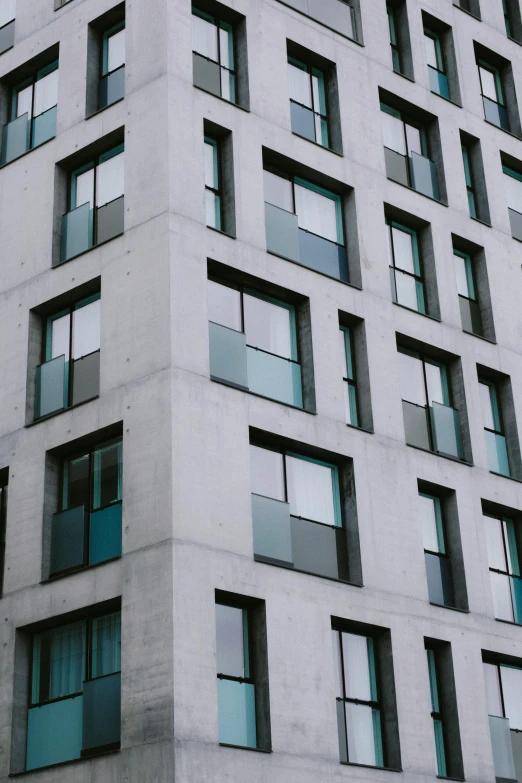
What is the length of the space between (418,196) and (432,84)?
4725 mm

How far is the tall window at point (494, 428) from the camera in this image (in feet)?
109

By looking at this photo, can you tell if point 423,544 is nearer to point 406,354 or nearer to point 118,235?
point 406,354

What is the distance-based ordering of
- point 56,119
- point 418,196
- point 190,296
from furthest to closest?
point 418,196 < point 56,119 < point 190,296

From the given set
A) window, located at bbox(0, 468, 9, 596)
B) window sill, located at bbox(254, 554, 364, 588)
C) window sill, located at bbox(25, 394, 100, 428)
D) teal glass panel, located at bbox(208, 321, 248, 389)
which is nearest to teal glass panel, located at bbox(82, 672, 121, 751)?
window sill, located at bbox(254, 554, 364, 588)

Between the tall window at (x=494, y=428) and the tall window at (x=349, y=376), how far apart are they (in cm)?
456

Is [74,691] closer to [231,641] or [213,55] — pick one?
[231,641]

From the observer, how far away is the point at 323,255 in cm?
3175

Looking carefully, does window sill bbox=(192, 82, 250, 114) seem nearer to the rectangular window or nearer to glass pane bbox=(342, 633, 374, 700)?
the rectangular window

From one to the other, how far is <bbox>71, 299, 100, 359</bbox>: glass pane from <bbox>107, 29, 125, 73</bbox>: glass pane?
6463mm

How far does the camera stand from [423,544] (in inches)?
1190

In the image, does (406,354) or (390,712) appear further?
(406,354)

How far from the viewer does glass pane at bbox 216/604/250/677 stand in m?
25.2

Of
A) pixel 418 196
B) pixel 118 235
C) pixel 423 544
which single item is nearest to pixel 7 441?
pixel 118 235

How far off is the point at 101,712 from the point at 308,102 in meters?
16.6
